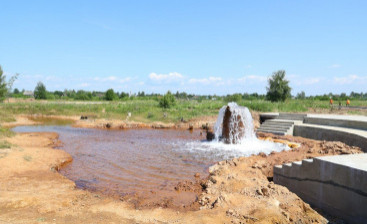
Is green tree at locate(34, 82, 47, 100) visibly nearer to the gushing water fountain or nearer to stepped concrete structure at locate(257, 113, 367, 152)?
stepped concrete structure at locate(257, 113, 367, 152)

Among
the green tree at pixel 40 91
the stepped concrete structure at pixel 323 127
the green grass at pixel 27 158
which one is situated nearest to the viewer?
the green grass at pixel 27 158

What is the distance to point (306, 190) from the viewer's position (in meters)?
5.56

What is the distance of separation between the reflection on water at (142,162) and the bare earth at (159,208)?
588mm

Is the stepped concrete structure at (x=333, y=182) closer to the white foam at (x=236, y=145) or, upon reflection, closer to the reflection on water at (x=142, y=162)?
the reflection on water at (x=142, y=162)

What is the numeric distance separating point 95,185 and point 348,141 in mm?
9663

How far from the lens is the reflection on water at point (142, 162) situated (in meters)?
6.48

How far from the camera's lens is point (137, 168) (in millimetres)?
8234

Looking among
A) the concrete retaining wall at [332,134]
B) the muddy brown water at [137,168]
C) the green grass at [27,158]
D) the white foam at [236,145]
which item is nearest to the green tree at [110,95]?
the muddy brown water at [137,168]

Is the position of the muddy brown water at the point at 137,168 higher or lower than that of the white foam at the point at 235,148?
lower

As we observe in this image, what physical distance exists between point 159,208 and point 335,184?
3333 mm

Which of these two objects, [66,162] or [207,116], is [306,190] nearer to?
[66,162]

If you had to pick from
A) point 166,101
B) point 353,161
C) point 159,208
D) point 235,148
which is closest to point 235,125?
point 235,148

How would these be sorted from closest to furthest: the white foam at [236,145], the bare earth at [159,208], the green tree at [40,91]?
the bare earth at [159,208], the white foam at [236,145], the green tree at [40,91]

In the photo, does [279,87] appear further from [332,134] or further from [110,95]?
[110,95]
